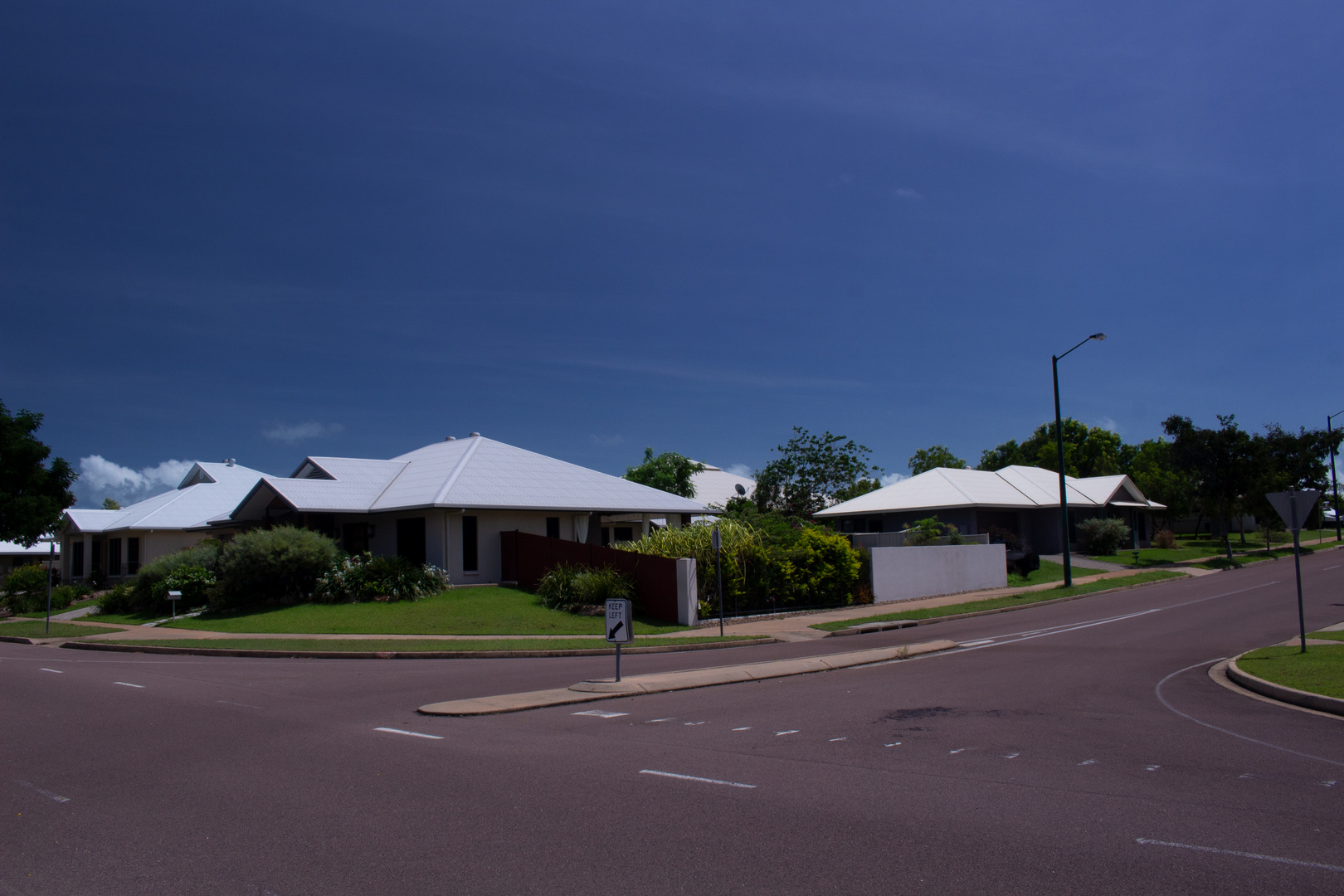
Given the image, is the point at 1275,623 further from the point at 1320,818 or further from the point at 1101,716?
the point at 1320,818

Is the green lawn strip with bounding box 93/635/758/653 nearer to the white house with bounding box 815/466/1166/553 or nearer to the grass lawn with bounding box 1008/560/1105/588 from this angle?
the grass lawn with bounding box 1008/560/1105/588

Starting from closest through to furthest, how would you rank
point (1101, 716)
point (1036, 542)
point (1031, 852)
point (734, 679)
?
point (1031, 852), point (1101, 716), point (734, 679), point (1036, 542)

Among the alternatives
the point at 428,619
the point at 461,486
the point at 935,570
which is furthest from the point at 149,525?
the point at 935,570

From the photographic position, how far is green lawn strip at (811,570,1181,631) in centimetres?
2345

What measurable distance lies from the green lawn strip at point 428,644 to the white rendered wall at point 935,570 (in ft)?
32.0

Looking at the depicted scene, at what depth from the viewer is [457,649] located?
1902 centimetres

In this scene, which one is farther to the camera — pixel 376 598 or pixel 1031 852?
pixel 376 598

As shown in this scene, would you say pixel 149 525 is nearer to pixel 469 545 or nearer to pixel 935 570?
pixel 469 545

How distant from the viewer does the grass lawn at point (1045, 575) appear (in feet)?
117

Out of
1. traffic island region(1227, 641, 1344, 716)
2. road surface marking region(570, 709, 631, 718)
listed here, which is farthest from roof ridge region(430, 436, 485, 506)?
traffic island region(1227, 641, 1344, 716)

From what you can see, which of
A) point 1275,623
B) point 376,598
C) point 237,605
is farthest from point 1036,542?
point 237,605

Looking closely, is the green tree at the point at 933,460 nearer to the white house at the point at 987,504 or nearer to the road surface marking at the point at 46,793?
the white house at the point at 987,504

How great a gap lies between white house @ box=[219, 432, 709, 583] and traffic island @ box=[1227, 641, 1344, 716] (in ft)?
71.0

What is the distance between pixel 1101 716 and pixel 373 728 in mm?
8296
